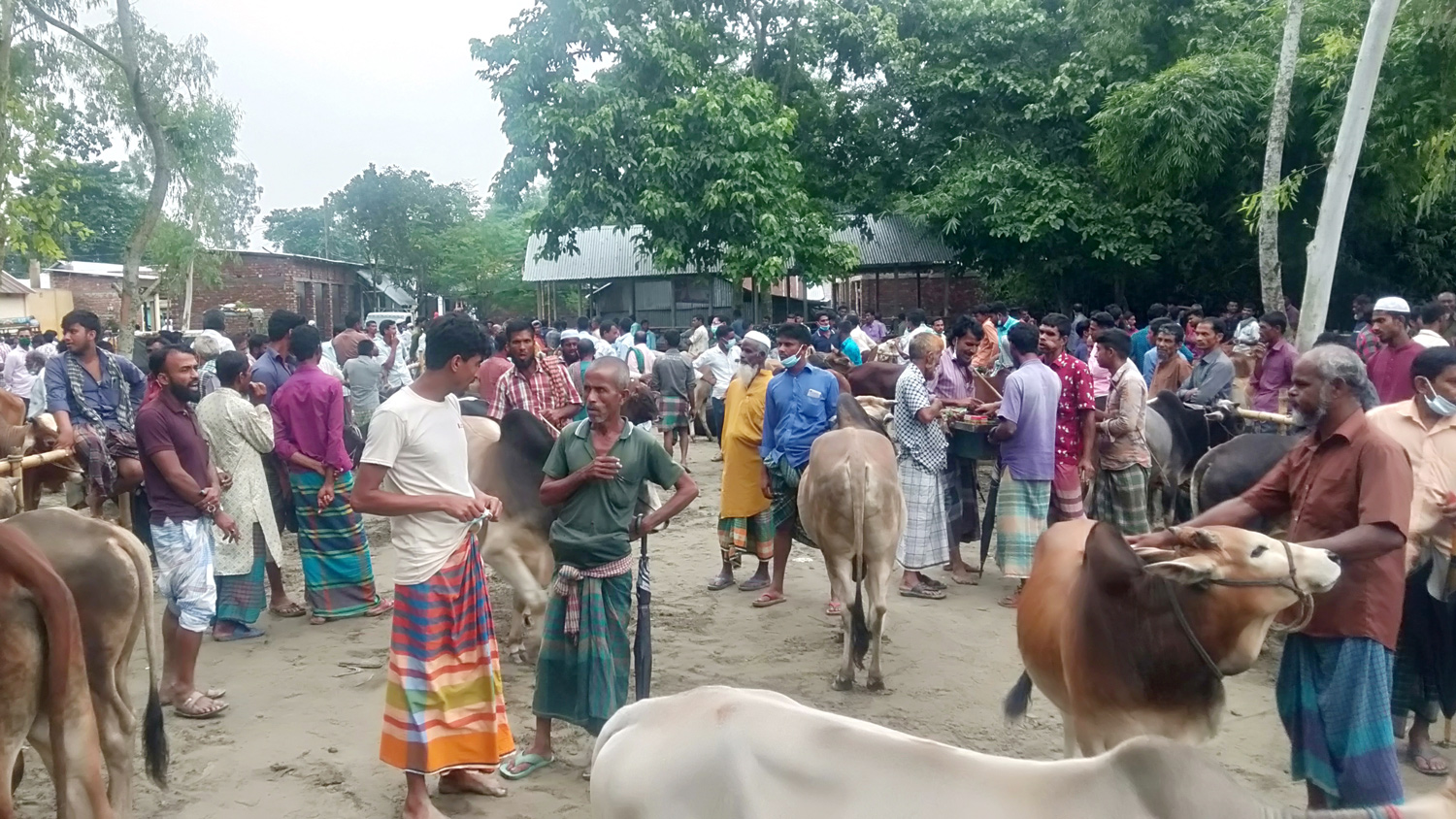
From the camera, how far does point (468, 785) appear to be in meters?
4.55

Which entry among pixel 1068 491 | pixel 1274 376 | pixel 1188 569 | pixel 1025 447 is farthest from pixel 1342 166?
pixel 1188 569

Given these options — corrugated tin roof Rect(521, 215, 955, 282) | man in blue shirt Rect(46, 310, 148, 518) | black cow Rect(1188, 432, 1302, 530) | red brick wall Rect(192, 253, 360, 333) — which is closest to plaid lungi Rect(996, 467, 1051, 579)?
black cow Rect(1188, 432, 1302, 530)

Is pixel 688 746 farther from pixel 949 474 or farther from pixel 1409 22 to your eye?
pixel 1409 22

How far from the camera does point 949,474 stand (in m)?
8.15

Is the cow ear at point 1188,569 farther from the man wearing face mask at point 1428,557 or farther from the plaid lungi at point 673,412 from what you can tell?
the plaid lungi at point 673,412

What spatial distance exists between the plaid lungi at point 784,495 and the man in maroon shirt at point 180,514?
343 centimetres

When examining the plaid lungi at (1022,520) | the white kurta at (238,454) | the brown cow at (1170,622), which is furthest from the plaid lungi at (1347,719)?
the white kurta at (238,454)

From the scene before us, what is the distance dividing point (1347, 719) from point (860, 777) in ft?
6.52

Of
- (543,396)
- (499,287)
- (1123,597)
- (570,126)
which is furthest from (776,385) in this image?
(499,287)

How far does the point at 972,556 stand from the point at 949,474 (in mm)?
1299

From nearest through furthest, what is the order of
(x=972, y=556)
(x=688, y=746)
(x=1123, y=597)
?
(x=688, y=746)
(x=1123, y=597)
(x=972, y=556)

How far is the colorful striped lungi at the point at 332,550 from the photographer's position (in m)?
7.16

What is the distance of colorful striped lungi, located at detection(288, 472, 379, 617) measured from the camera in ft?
23.5

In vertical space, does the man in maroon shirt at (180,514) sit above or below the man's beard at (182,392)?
below
